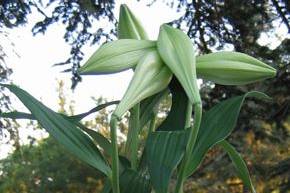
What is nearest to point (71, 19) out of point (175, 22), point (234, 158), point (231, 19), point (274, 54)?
point (175, 22)

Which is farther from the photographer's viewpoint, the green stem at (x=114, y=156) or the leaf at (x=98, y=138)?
the leaf at (x=98, y=138)

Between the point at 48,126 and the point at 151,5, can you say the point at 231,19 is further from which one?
the point at 48,126

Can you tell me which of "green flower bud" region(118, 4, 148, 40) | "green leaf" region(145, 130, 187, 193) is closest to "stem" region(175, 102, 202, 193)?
"green leaf" region(145, 130, 187, 193)

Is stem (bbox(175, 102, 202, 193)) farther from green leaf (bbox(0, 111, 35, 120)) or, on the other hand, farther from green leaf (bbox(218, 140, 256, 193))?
green leaf (bbox(0, 111, 35, 120))

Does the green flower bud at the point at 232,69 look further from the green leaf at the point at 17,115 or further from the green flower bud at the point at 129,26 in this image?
the green leaf at the point at 17,115

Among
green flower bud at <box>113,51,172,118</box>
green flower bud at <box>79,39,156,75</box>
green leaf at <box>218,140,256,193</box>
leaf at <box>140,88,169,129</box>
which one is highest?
green flower bud at <box>79,39,156,75</box>

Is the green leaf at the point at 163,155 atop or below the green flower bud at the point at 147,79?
below

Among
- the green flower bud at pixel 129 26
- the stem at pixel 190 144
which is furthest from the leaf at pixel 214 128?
the green flower bud at pixel 129 26
